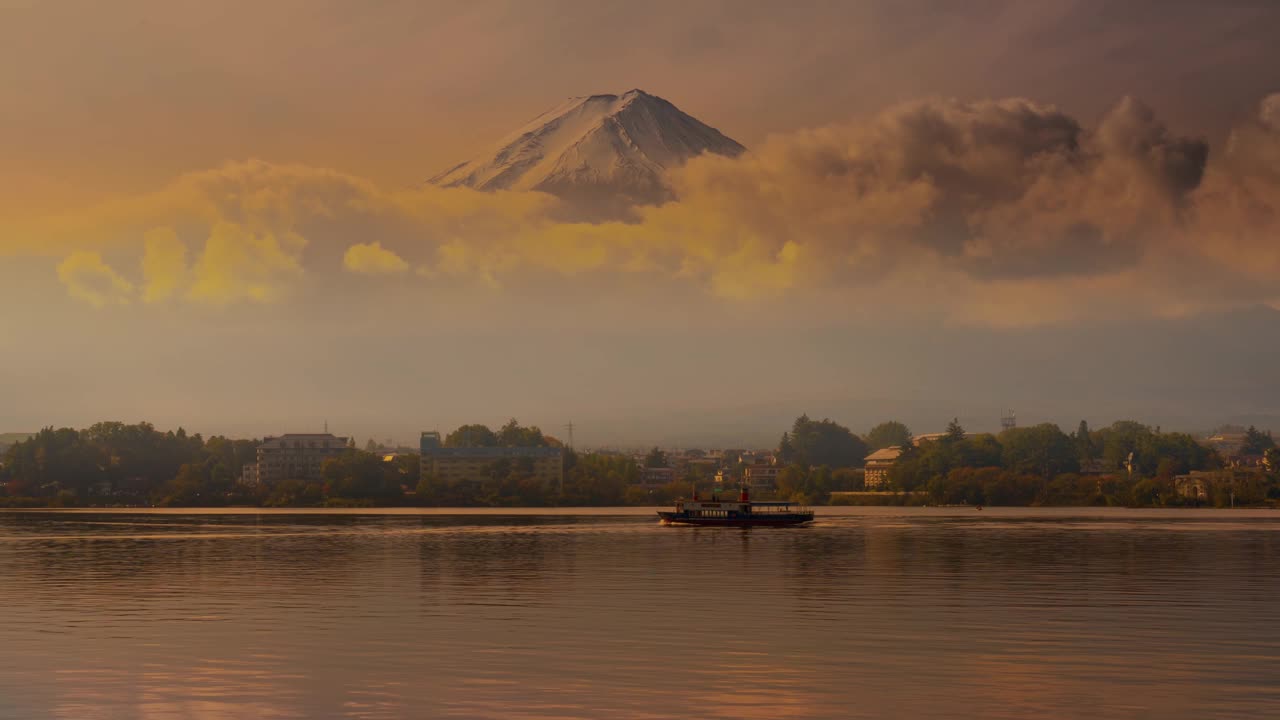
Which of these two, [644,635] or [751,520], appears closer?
[644,635]

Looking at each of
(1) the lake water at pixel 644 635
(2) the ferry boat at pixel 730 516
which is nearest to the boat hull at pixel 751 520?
(2) the ferry boat at pixel 730 516

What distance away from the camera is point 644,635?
1939 inches

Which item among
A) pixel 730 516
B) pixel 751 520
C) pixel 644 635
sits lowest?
pixel 644 635

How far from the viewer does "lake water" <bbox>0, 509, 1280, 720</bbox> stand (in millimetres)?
35312

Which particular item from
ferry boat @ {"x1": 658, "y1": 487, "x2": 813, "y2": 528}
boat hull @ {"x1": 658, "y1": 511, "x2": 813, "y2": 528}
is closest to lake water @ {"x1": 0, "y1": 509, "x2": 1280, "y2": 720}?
boat hull @ {"x1": 658, "y1": 511, "x2": 813, "y2": 528}

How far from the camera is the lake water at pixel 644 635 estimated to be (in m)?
35.3

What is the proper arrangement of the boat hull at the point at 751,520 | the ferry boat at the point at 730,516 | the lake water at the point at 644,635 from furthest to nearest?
the ferry boat at the point at 730,516 < the boat hull at the point at 751,520 < the lake water at the point at 644,635

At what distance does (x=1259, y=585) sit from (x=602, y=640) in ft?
128

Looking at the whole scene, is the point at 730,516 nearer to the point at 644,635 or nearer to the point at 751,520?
the point at 751,520

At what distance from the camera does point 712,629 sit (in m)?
51.5

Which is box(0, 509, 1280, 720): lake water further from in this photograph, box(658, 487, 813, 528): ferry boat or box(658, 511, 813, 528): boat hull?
box(658, 487, 813, 528): ferry boat

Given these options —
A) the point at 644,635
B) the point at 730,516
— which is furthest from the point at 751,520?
the point at 644,635

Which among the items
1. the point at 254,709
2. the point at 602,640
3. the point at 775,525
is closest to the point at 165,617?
the point at 602,640

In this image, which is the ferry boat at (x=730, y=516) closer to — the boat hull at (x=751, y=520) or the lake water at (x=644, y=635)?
the boat hull at (x=751, y=520)
